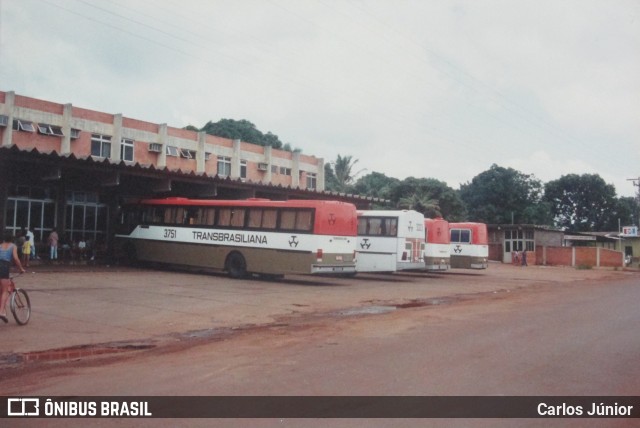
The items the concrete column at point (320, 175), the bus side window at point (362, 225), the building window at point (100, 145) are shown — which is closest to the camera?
the bus side window at point (362, 225)

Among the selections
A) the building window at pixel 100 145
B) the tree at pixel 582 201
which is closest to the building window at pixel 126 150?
the building window at pixel 100 145

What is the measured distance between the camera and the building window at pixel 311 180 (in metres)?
56.8

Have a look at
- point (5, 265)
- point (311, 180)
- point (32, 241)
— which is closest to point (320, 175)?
point (311, 180)

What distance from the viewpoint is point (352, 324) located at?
11344 mm

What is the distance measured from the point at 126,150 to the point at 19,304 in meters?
32.9

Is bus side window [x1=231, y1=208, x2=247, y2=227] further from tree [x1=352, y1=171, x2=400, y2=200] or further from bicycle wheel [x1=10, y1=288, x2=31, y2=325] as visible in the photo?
tree [x1=352, y1=171, x2=400, y2=200]

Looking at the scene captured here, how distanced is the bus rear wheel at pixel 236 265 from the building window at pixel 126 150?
21.8 metres

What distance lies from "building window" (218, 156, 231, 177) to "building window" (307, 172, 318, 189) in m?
10.1

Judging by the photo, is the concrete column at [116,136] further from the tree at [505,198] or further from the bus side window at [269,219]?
the tree at [505,198]

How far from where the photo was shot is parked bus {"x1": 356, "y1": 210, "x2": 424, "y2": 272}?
24344 millimetres

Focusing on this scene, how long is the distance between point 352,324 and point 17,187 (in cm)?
2184

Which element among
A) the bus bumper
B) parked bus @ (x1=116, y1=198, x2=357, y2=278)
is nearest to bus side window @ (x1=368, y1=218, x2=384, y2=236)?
parked bus @ (x1=116, y1=198, x2=357, y2=278)

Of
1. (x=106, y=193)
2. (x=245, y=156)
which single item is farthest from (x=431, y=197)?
(x=106, y=193)

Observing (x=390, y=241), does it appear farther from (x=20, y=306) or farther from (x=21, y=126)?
(x=21, y=126)
